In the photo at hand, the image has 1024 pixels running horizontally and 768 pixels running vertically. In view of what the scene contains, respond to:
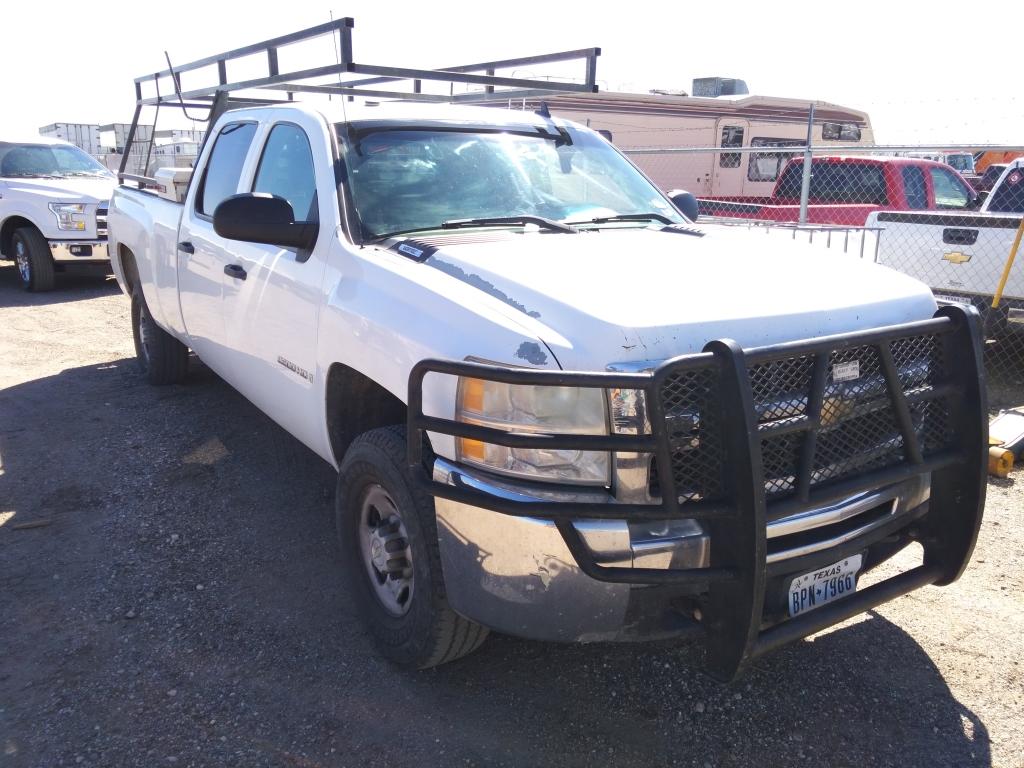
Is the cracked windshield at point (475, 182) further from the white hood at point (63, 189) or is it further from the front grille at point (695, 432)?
the white hood at point (63, 189)

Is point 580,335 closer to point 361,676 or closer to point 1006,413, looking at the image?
point 361,676

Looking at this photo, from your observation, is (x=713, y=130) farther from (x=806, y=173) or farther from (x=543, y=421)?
(x=543, y=421)

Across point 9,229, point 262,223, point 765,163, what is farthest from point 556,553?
point 765,163

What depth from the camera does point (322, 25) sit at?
428 cm

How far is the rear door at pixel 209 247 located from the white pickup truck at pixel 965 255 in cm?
542

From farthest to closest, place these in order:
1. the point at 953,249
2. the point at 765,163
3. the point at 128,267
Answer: the point at 765,163, the point at 953,249, the point at 128,267

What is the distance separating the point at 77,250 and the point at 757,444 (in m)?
11.2

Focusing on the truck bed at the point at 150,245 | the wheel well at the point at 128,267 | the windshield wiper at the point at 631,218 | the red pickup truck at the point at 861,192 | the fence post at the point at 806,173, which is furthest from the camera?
the red pickup truck at the point at 861,192

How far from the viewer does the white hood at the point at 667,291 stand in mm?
2502

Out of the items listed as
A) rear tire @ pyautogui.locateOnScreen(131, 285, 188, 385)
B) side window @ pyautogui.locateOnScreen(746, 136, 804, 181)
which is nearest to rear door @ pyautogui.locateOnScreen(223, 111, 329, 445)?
rear tire @ pyautogui.locateOnScreen(131, 285, 188, 385)

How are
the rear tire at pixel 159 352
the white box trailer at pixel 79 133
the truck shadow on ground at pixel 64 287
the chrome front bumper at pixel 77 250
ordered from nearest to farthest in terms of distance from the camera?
the rear tire at pixel 159 352 < the truck shadow on ground at pixel 64 287 < the chrome front bumper at pixel 77 250 < the white box trailer at pixel 79 133

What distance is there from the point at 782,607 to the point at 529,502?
2.83ft

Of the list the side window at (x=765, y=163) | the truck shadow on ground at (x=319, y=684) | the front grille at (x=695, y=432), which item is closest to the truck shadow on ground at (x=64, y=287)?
the truck shadow on ground at (x=319, y=684)

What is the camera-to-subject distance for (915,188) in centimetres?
1073
